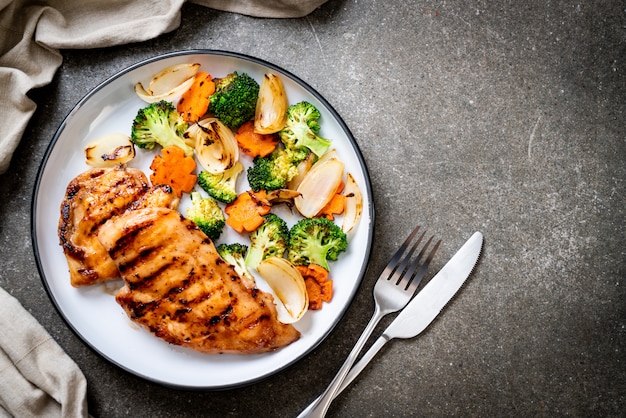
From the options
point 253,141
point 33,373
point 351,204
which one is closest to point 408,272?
point 351,204

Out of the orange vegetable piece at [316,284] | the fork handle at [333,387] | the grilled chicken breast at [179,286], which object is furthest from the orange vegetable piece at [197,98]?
the fork handle at [333,387]

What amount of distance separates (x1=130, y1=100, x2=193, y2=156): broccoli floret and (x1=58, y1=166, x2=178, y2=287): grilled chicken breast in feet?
0.71

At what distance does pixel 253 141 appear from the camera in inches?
119

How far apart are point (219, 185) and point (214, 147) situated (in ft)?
0.69

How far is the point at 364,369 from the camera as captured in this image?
10.4ft

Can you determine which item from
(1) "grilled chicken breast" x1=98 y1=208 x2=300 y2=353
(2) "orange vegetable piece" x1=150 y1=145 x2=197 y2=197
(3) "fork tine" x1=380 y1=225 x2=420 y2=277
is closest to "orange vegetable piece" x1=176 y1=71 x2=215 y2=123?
(2) "orange vegetable piece" x1=150 y1=145 x2=197 y2=197

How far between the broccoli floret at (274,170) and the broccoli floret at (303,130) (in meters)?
0.06

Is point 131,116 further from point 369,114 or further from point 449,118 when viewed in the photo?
point 449,118

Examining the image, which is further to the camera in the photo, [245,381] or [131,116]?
[131,116]

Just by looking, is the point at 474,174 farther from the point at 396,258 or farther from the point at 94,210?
the point at 94,210

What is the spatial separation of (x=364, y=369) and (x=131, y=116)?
2.00 metres

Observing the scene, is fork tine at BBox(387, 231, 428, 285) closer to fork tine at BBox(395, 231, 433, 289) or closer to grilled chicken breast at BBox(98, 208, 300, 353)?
fork tine at BBox(395, 231, 433, 289)

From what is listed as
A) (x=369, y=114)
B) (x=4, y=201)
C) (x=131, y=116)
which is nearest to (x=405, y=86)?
(x=369, y=114)

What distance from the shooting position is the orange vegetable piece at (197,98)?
300 centimetres
